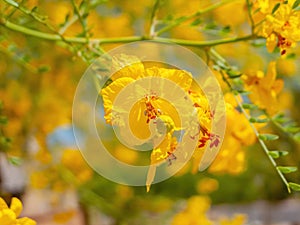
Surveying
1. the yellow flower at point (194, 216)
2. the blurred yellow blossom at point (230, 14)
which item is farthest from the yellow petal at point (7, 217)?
the blurred yellow blossom at point (230, 14)

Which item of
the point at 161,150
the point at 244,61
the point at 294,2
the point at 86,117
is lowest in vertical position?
the point at 161,150

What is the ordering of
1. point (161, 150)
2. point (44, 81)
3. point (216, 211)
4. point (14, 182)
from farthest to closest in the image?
point (216, 211), point (14, 182), point (44, 81), point (161, 150)

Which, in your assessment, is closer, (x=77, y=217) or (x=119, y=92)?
(x=119, y=92)

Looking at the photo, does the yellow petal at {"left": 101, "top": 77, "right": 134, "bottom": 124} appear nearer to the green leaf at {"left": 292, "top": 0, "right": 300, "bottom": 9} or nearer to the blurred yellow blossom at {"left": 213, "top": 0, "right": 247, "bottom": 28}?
the green leaf at {"left": 292, "top": 0, "right": 300, "bottom": 9}

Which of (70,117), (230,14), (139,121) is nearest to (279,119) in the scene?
(139,121)

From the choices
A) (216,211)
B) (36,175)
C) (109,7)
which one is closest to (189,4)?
(109,7)

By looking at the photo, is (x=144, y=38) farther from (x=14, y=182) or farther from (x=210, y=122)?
(x=14, y=182)
